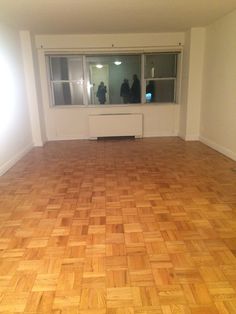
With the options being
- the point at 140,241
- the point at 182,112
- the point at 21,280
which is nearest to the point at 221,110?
the point at 182,112

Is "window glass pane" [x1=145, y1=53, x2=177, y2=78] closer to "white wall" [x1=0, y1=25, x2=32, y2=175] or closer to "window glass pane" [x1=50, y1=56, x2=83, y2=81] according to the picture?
"window glass pane" [x1=50, y1=56, x2=83, y2=81]

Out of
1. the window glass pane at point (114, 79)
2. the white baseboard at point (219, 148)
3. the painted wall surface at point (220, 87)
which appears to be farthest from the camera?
the window glass pane at point (114, 79)

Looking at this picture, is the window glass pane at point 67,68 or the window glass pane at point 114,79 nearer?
the window glass pane at point 67,68

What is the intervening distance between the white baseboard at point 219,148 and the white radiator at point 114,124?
1.44 metres

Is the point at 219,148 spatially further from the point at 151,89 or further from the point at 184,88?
the point at 151,89

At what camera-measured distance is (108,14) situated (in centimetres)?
393

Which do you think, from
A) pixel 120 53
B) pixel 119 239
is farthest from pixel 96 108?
pixel 119 239

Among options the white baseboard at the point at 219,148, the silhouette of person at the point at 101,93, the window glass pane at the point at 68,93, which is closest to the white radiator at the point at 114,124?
the silhouette of person at the point at 101,93

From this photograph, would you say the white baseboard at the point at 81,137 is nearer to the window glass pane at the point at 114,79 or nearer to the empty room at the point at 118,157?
the empty room at the point at 118,157

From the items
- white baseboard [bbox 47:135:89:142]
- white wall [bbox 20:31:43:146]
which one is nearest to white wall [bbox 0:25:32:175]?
white wall [bbox 20:31:43:146]

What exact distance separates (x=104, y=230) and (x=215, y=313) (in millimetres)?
1089

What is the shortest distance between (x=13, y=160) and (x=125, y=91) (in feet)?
10.1

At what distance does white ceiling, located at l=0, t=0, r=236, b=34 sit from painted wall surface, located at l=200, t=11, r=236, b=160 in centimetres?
28

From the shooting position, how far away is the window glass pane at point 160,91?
6164 millimetres
